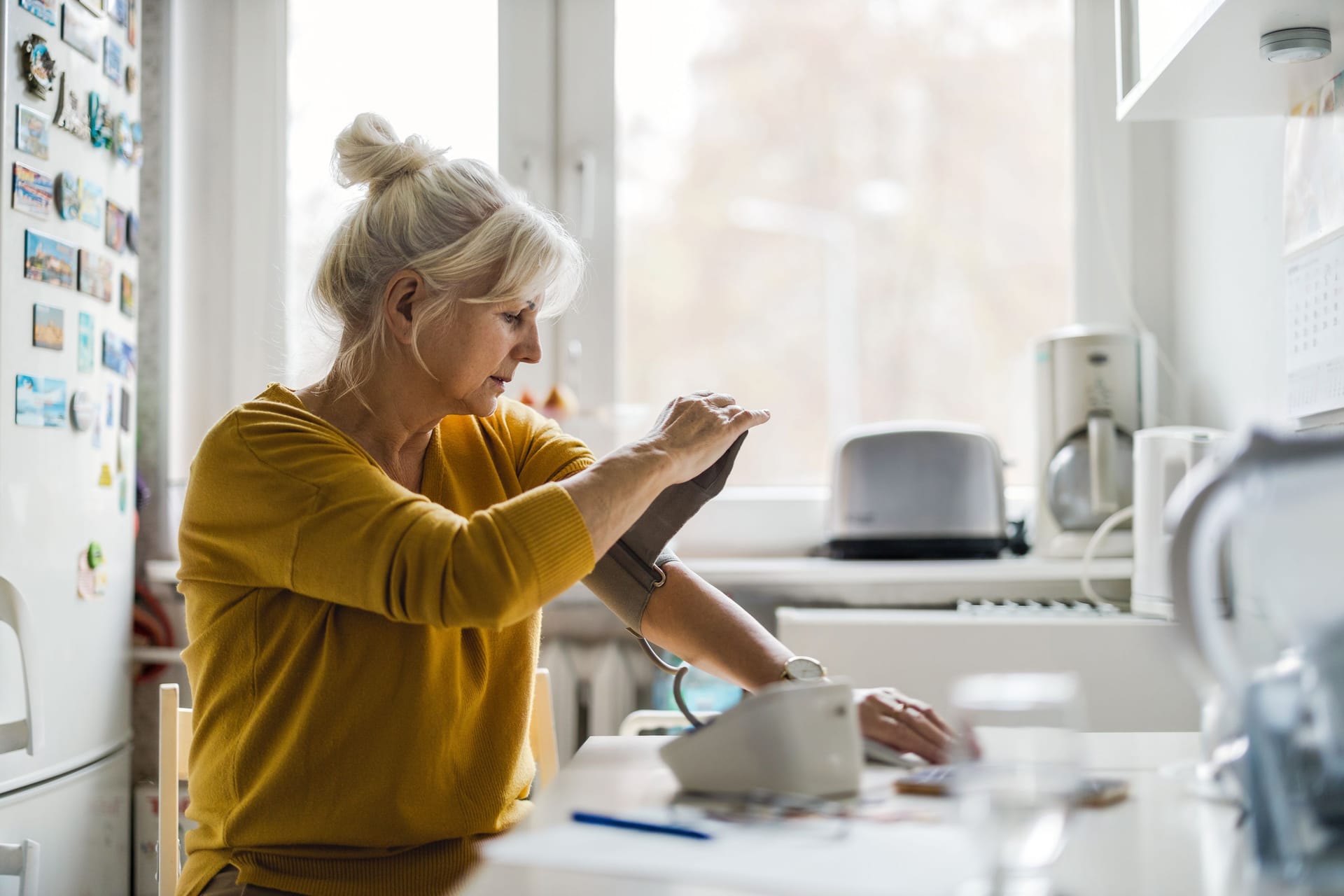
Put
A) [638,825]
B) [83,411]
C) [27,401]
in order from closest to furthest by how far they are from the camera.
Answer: [638,825] < [27,401] < [83,411]

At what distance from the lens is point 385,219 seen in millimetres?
1168

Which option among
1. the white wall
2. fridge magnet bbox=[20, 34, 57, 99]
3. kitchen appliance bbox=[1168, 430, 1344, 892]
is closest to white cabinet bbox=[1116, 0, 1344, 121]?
the white wall

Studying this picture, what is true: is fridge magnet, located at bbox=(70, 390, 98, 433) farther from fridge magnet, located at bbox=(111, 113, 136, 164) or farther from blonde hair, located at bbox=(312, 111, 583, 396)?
blonde hair, located at bbox=(312, 111, 583, 396)

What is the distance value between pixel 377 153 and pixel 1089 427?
4.07 feet

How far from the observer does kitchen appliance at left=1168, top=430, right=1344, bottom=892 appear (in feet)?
1.83

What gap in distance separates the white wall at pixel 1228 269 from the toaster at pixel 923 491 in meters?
0.39

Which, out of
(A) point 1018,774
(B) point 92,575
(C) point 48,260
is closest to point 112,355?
(C) point 48,260

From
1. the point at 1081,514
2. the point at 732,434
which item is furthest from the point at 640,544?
the point at 1081,514

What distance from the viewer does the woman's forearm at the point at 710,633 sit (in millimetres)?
1129

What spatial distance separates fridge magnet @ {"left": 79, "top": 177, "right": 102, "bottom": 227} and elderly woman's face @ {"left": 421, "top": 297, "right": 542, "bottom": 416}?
2.72ft

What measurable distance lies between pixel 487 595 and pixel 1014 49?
1.77 metres

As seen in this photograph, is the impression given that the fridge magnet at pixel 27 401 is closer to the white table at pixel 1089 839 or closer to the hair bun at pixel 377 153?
the hair bun at pixel 377 153

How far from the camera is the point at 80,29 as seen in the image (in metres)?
1.68

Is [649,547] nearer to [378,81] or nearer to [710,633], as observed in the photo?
[710,633]
